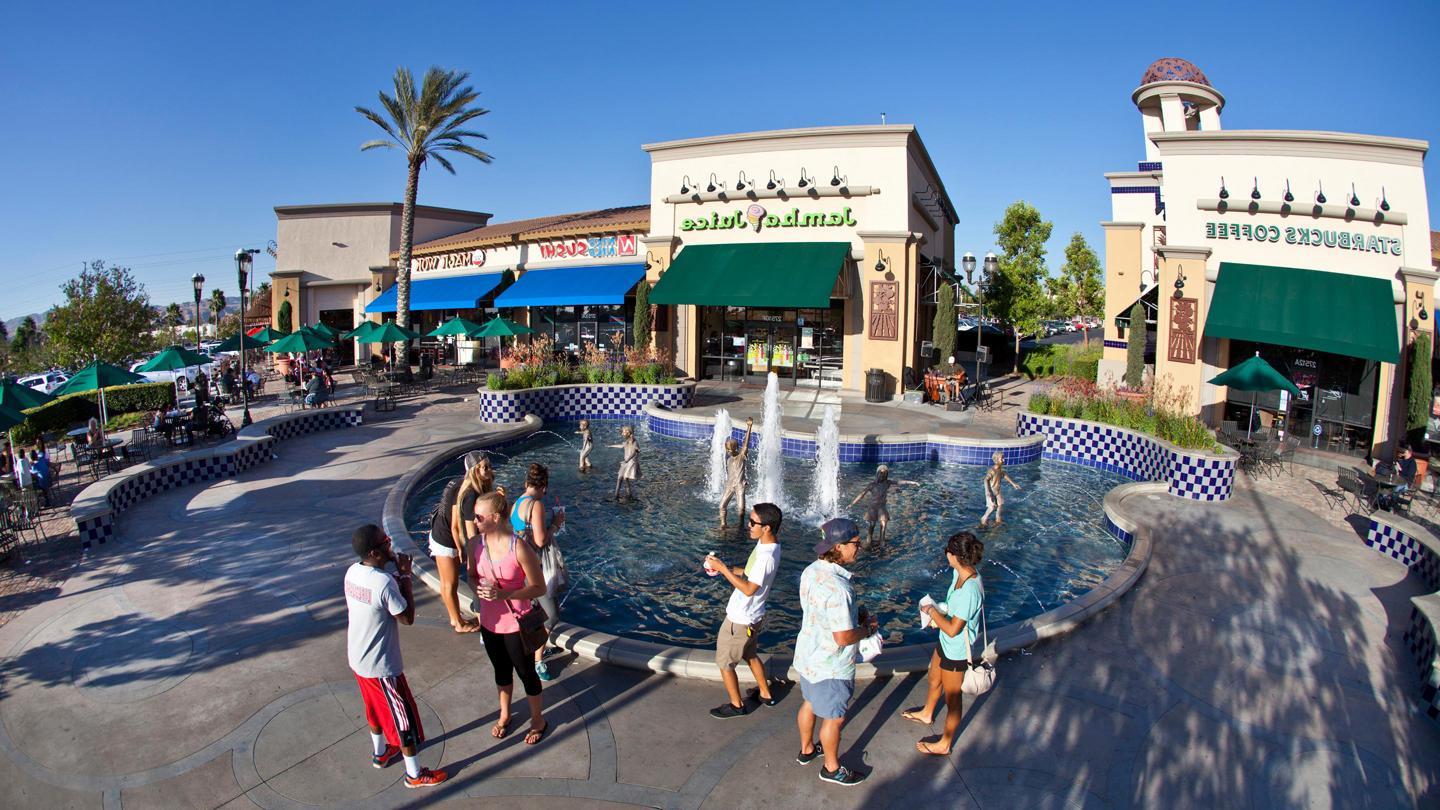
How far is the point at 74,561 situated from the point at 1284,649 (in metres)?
13.5

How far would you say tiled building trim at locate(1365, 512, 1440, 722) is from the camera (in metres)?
6.06

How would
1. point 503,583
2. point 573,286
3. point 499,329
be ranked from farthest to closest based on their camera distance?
point 573,286
point 499,329
point 503,583

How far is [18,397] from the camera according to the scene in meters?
11.9

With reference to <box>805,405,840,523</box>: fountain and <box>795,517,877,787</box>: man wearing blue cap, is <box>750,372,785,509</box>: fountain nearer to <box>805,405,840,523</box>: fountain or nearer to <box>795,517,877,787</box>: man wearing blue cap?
<box>805,405,840,523</box>: fountain

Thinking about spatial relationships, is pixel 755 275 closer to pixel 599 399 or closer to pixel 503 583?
pixel 599 399

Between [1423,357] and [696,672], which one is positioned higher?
[1423,357]

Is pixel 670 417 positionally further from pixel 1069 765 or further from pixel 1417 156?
pixel 1417 156

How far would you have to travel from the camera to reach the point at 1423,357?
15797 millimetres

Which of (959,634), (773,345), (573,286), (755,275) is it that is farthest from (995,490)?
(573,286)

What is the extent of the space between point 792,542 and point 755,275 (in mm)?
14394

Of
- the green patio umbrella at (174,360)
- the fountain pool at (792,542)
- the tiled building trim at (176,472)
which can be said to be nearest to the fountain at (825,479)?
the fountain pool at (792,542)

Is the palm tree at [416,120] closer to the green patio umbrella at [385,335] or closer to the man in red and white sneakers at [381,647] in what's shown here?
the green patio umbrella at [385,335]

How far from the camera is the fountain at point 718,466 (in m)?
13.0

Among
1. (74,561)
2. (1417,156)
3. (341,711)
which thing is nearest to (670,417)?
(74,561)
